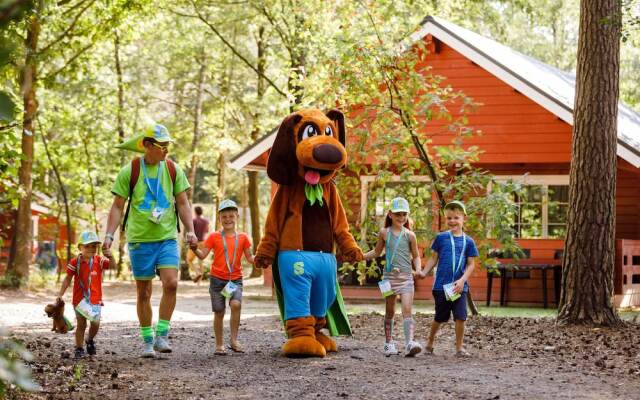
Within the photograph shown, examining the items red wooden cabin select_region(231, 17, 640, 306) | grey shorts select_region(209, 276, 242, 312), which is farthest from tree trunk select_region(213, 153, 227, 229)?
grey shorts select_region(209, 276, 242, 312)

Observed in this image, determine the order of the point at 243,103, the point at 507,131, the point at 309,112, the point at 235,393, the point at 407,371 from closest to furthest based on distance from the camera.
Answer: the point at 235,393
the point at 407,371
the point at 309,112
the point at 507,131
the point at 243,103

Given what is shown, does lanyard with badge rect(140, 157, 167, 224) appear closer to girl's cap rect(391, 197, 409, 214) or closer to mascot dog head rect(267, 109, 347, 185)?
mascot dog head rect(267, 109, 347, 185)

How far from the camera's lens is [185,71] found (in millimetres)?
35906

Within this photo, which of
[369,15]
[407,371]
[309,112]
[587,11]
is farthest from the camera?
[369,15]

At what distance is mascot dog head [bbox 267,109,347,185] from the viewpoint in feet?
27.5

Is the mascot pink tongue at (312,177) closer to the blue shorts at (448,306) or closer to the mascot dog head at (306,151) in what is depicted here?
the mascot dog head at (306,151)

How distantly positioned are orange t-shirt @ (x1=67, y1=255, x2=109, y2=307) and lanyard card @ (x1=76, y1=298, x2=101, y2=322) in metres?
0.04

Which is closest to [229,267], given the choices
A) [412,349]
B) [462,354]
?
[412,349]

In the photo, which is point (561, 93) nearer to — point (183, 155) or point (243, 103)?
point (243, 103)

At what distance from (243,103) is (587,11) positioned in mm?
21912

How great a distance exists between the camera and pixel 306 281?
8.38 metres

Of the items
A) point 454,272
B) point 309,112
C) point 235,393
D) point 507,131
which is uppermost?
point 507,131

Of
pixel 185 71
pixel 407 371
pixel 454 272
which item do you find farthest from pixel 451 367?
pixel 185 71

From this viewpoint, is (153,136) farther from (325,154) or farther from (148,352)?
(148,352)
